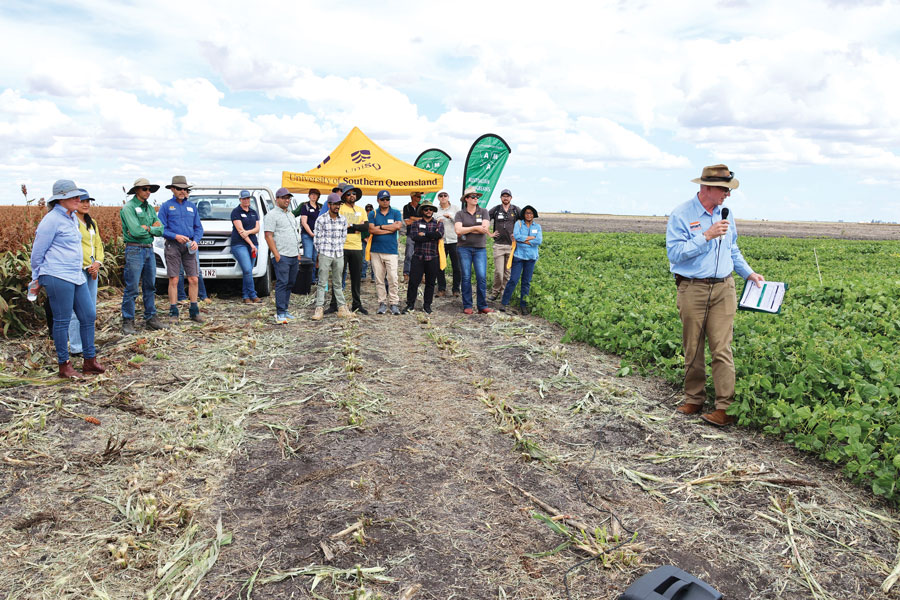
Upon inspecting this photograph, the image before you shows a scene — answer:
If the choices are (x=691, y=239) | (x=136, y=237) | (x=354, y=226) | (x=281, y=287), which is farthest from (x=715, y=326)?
(x=136, y=237)

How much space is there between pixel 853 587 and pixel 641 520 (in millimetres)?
1189

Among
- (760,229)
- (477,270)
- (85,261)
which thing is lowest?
(477,270)

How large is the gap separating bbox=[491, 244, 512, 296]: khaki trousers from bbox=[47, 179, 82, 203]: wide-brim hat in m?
7.10

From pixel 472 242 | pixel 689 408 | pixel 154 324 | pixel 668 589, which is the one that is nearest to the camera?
pixel 668 589

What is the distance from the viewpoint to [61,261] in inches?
241

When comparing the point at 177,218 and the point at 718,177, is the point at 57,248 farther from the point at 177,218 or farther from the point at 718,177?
the point at 718,177

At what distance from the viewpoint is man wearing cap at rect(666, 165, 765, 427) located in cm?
539

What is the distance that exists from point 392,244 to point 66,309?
17.4 ft

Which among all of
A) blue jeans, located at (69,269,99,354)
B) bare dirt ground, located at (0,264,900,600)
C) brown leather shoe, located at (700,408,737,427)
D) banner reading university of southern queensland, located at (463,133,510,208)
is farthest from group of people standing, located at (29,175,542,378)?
brown leather shoe, located at (700,408,737,427)

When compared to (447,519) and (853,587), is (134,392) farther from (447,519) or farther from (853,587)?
(853,587)

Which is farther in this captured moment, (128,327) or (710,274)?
(128,327)

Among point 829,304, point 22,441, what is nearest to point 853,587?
point 22,441

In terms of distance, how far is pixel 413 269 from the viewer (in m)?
10.7

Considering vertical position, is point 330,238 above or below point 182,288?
above
